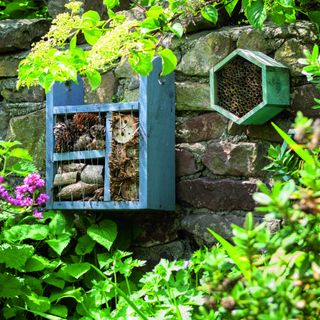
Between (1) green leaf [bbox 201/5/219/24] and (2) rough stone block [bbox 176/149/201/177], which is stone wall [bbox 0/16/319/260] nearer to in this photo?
(2) rough stone block [bbox 176/149/201/177]

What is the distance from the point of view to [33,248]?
2.73m

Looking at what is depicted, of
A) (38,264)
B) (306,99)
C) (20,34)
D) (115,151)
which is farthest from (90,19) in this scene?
(20,34)

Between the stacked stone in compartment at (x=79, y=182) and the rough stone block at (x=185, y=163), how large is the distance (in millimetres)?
301

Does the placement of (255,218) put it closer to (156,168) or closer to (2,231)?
(156,168)

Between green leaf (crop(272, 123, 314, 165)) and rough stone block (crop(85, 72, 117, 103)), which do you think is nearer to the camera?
green leaf (crop(272, 123, 314, 165))

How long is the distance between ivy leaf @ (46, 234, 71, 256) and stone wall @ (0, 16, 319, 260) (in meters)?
0.22

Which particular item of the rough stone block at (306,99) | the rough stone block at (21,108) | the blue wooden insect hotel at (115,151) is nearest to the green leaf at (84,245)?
the blue wooden insect hotel at (115,151)

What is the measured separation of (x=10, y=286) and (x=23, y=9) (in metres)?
1.66

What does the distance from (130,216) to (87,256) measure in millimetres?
235

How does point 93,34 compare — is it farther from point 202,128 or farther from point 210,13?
point 202,128

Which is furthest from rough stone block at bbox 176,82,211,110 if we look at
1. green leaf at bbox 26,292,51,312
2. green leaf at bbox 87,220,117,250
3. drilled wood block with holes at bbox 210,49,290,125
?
green leaf at bbox 26,292,51,312

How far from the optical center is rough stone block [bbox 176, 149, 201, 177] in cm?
274

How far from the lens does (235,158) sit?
8.64 ft

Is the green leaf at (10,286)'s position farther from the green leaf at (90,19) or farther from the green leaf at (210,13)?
the green leaf at (210,13)
